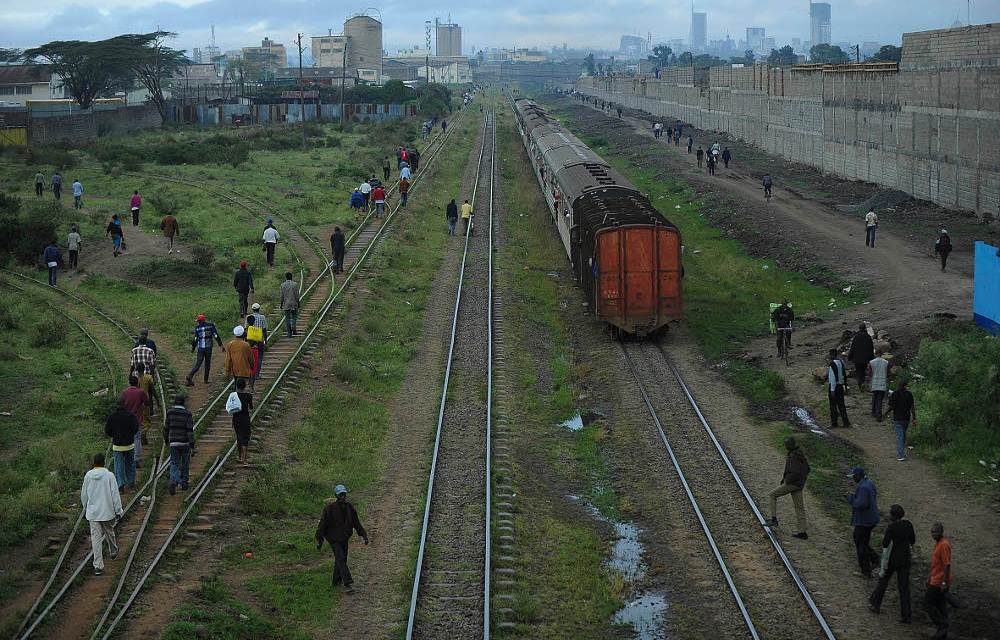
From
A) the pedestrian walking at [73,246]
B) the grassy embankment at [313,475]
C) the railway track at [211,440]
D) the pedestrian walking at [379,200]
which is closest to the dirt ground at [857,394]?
the grassy embankment at [313,475]

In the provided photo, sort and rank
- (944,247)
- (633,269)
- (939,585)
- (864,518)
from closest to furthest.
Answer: (939,585) → (864,518) → (633,269) → (944,247)

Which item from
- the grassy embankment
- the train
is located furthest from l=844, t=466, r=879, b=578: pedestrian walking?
the train

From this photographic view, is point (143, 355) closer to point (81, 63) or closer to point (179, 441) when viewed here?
point (179, 441)

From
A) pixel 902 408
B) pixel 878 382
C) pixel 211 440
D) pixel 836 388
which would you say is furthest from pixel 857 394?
pixel 211 440

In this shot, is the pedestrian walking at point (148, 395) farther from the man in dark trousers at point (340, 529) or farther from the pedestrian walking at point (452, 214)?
the pedestrian walking at point (452, 214)

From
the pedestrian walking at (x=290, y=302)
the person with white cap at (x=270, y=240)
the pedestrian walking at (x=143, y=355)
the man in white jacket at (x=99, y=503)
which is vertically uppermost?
the person with white cap at (x=270, y=240)

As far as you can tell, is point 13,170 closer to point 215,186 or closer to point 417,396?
point 215,186

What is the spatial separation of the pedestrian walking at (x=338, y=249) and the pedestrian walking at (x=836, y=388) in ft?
53.7

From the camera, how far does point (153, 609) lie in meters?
11.0

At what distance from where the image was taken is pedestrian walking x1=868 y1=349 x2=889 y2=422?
17516 millimetres

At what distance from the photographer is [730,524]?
13609mm

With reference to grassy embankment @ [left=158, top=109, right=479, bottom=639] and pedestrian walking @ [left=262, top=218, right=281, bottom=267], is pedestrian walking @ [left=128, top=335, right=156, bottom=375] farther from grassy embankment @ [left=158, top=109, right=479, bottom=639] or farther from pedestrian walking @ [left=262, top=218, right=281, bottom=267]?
pedestrian walking @ [left=262, top=218, right=281, bottom=267]

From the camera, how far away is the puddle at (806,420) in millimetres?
17641

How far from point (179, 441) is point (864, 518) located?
31.7ft
